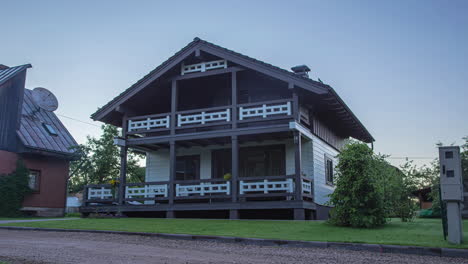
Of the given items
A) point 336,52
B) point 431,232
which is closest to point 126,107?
point 336,52

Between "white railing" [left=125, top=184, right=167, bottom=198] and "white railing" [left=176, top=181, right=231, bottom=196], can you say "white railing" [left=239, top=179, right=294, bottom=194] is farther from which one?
"white railing" [left=125, top=184, right=167, bottom=198]

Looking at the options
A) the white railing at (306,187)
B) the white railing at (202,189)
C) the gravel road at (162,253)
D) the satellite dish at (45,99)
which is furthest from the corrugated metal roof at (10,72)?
the white railing at (306,187)

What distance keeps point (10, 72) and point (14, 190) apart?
668 cm

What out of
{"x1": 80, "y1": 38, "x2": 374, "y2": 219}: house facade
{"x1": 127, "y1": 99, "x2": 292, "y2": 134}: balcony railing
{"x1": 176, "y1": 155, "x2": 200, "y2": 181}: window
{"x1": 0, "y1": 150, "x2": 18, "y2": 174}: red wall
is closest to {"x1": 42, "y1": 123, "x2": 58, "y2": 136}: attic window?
{"x1": 0, "y1": 150, "x2": 18, "y2": 174}: red wall

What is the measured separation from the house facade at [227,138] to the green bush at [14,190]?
530 cm

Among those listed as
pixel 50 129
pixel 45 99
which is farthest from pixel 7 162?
pixel 45 99

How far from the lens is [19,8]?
20.4 meters

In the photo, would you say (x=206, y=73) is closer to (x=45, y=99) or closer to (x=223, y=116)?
(x=223, y=116)

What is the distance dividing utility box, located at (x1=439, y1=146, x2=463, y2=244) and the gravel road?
105 centimetres

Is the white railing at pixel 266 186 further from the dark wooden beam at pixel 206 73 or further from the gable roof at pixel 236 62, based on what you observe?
the dark wooden beam at pixel 206 73

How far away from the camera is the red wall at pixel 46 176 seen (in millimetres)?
23672

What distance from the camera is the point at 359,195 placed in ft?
45.0

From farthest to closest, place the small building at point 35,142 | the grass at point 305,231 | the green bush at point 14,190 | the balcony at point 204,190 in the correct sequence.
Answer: the small building at point 35,142, the green bush at point 14,190, the balcony at point 204,190, the grass at point 305,231

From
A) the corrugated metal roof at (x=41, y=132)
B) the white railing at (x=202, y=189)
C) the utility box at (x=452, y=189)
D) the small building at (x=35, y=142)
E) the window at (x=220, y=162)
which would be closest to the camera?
the utility box at (x=452, y=189)
